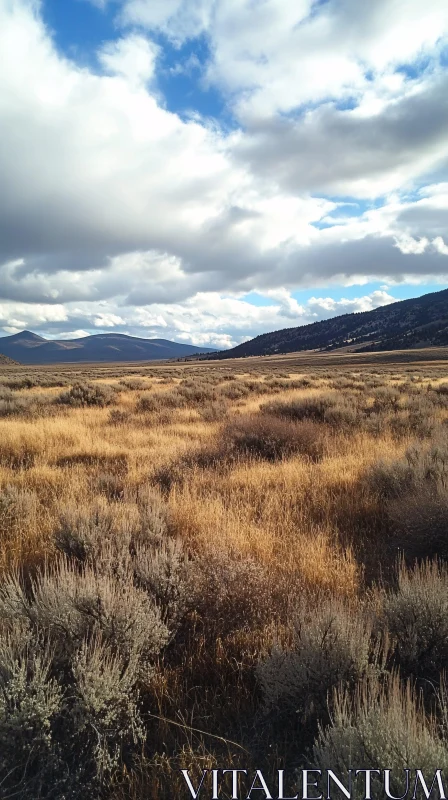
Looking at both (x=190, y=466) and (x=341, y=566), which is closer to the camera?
(x=341, y=566)

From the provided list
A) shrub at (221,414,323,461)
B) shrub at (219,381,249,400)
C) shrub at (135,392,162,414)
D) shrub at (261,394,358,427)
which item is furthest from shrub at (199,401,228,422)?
shrub at (219,381,249,400)

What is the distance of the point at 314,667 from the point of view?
2105 mm

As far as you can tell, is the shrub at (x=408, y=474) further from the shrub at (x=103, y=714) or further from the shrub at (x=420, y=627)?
the shrub at (x=103, y=714)

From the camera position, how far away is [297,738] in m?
1.96

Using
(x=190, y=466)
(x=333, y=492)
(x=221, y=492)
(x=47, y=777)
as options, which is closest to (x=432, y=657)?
(x=47, y=777)

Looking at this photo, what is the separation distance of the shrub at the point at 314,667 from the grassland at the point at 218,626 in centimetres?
1

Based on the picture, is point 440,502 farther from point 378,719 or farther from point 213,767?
point 213,767

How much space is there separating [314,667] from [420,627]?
791 millimetres

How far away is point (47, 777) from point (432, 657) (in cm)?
217

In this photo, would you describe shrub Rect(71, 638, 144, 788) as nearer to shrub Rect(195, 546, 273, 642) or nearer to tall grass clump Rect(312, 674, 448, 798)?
shrub Rect(195, 546, 273, 642)

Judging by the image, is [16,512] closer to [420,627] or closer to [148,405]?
[420,627]

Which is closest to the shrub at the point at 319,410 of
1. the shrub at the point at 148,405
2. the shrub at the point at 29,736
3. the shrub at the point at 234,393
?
the shrub at the point at 148,405

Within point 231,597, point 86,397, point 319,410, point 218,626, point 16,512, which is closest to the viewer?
point 218,626

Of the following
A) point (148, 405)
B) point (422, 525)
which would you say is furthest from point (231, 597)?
point (148, 405)
